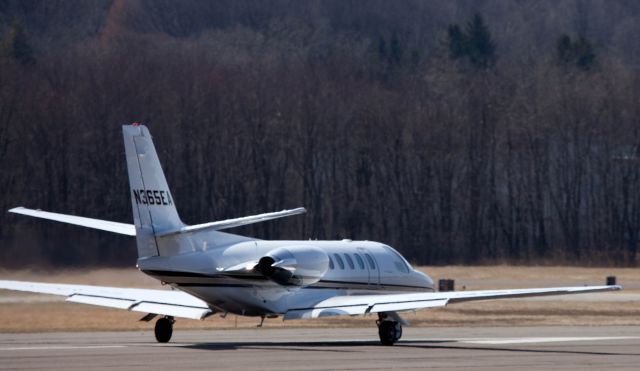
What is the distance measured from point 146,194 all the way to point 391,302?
6618mm

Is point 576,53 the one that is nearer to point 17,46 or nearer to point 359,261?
point 17,46

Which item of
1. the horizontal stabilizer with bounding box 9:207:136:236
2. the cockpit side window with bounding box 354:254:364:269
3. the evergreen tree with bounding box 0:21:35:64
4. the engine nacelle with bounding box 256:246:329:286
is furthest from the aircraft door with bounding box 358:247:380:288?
the evergreen tree with bounding box 0:21:35:64

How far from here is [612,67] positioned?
Result: 4274 inches

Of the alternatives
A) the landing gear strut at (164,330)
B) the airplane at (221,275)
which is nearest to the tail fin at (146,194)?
the airplane at (221,275)

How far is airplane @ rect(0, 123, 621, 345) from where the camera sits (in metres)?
32.3

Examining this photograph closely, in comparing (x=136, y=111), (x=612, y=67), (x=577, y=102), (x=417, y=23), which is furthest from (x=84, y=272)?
(x=417, y=23)

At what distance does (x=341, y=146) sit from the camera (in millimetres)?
101875

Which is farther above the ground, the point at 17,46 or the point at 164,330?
the point at 17,46

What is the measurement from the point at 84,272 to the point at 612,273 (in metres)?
42.6

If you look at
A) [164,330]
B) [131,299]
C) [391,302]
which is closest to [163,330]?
[164,330]

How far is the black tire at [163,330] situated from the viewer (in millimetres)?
35250

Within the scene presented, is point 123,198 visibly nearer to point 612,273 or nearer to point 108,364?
point 612,273

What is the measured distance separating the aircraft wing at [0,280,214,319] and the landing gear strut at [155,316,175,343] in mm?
547

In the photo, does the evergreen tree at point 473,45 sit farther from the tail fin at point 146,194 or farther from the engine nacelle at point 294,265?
the tail fin at point 146,194
